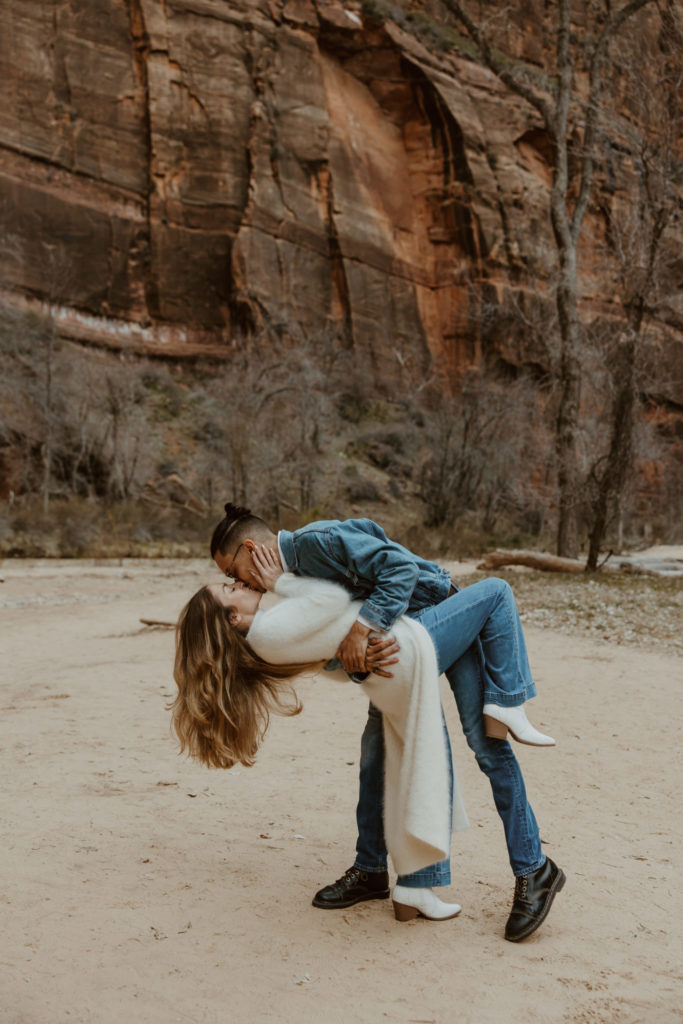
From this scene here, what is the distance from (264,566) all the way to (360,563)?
0.30m

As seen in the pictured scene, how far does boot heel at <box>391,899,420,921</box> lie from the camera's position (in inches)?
113

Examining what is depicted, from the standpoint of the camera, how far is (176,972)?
8.27 feet

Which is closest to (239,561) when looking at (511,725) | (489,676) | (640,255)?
(489,676)

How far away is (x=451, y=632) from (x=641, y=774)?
2.63 meters

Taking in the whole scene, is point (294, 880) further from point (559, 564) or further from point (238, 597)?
point (559, 564)

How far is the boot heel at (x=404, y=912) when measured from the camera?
287 centimetres

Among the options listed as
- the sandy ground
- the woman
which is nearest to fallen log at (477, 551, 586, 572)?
the sandy ground

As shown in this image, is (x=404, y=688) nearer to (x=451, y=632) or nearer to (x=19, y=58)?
(x=451, y=632)

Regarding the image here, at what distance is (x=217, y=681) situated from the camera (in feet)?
8.90

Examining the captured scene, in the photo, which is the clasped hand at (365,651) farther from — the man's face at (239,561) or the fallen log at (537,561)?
the fallen log at (537,561)

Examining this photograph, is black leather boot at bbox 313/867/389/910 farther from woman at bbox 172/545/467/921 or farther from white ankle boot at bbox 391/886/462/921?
woman at bbox 172/545/467/921

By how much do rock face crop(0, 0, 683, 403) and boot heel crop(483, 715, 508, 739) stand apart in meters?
27.1

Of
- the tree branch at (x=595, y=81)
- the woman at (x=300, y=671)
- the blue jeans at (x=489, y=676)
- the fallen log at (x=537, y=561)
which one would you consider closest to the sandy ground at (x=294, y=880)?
the blue jeans at (x=489, y=676)

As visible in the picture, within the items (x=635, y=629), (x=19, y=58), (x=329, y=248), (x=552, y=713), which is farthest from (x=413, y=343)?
(x=552, y=713)
